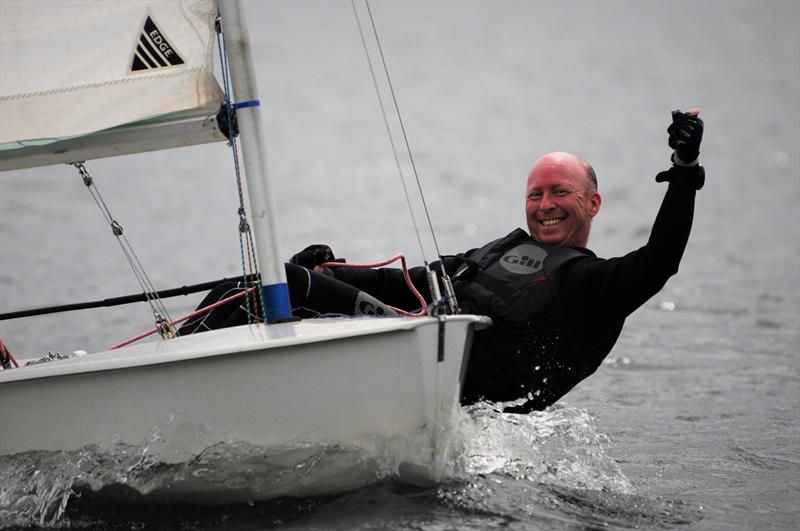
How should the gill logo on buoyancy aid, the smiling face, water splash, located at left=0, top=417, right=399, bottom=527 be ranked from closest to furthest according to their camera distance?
water splash, located at left=0, top=417, right=399, bottom=527, the gill logo on buoyancy aid, the smiling face

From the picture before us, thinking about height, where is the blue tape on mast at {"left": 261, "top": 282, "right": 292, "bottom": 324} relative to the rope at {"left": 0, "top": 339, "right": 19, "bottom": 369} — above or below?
above

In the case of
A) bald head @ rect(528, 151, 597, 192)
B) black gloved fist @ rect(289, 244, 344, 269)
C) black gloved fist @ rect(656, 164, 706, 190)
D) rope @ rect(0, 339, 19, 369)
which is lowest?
rope @ rect(0, 339, 19, 369)

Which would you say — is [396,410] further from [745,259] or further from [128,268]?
[745,259]

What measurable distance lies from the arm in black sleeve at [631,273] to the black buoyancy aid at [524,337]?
57mm

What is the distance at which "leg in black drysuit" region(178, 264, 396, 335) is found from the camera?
371 cm

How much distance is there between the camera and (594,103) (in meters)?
23.9

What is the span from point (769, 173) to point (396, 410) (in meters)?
14.6

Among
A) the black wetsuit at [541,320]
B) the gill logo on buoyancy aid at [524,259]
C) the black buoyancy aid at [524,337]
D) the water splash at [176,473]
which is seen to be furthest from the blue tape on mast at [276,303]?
the gill logo on buoyancy aid at [524,259]

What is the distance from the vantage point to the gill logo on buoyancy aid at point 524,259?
3.71 metres

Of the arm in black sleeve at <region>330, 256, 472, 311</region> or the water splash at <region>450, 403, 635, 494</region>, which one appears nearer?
the water splash at <region>450, 403, 635, 494</region>

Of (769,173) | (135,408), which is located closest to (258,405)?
(135,408)

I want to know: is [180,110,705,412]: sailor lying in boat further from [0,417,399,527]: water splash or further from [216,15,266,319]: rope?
[0,417,399,527]: water splash

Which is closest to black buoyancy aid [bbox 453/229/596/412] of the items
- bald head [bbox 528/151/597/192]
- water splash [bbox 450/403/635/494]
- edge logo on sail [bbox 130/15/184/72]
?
water splash [bbox 450/403/635/494]

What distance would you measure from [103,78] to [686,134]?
67.8 inches
